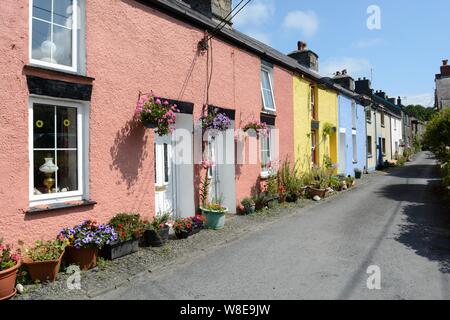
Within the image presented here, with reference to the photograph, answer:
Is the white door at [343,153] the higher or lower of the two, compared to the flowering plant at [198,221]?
higher

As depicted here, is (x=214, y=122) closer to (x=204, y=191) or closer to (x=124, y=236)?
(x=204, y=191)

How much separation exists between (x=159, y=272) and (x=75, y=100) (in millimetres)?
3072

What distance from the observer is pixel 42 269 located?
4676 millimetres

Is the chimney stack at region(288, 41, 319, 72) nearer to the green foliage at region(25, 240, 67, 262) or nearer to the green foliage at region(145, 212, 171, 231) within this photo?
the green foliage at region(145, 212, 171, 231)

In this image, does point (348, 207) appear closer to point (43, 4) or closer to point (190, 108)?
point (190, 108)

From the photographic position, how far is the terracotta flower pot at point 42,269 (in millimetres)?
4633

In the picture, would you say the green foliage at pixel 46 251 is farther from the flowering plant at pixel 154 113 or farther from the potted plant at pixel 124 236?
the flowering plant at pixel 154 113

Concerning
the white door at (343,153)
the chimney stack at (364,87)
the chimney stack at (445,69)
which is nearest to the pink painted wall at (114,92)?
the white door at (343,153)

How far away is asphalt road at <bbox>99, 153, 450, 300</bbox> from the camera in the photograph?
4527 mm

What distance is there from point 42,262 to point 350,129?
18801 millimetres

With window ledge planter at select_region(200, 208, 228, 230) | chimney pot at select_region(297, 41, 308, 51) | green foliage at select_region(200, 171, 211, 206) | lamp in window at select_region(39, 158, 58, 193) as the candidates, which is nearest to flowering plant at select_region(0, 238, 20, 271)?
lamp in window at select_region(39, 158, 58, 193)

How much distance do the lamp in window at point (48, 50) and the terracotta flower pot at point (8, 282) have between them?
3095 millimetres

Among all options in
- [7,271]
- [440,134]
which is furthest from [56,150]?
[440,134]

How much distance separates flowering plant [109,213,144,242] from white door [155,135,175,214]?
148 cm
